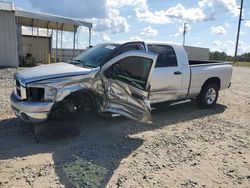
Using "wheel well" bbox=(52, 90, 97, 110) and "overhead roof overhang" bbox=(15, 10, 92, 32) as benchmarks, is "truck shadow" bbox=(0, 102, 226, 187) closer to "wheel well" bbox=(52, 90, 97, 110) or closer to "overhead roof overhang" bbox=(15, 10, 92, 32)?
"wheel well" bbox=(52, 90, 97, 110)

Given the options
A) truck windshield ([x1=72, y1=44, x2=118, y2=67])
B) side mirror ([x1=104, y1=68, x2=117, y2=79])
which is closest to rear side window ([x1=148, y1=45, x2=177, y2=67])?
truck windshield ([x1=72, y1=44, x2=118, y2=67])

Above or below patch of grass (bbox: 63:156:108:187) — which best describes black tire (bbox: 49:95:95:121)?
above

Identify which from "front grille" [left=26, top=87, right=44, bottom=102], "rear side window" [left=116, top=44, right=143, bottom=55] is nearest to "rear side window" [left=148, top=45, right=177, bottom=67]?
"rear side window" [left=116, top=44, right=143, bottom=55]

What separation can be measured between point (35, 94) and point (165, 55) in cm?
349

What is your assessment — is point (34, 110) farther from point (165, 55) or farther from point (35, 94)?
point (165, 55)

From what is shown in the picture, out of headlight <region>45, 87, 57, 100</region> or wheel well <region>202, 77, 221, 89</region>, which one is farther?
wheel well <region>202, 77, 221, 89</region>

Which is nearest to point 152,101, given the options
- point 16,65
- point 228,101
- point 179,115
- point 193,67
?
point 179,115

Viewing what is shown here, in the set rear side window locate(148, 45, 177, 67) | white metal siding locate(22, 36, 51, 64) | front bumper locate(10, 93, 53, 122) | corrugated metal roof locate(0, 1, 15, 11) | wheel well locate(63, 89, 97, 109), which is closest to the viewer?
front bumper locate(10, 93, 53, 122)

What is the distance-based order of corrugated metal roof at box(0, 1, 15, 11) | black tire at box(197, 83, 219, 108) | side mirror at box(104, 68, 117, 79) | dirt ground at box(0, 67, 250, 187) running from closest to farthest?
dirt ground at box(0, 67, 250, 187), side mirror at box(104, 68, 117, 79), black tire at box(197, 83, 219, 108), corrugated metal roof at box(0, 1, 15, 11)

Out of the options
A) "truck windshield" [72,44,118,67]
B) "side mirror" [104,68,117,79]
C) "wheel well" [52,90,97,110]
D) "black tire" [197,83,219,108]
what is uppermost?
"truck windshield" [72,44,118,67]

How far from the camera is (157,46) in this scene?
23.4ft

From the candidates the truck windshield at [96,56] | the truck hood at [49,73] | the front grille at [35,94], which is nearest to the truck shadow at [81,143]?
the front grille at [35,94]

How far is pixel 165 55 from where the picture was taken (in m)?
7.24

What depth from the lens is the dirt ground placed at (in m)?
4.08
